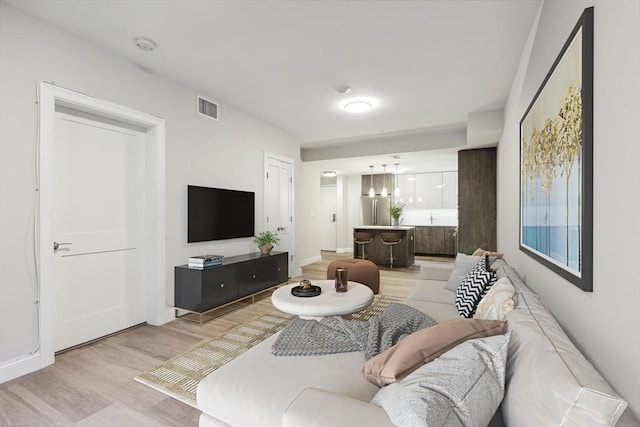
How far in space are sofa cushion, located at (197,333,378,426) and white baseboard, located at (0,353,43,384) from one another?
197cm

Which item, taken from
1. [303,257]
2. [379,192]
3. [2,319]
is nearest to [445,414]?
[2,319]

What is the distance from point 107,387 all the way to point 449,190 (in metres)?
8.42

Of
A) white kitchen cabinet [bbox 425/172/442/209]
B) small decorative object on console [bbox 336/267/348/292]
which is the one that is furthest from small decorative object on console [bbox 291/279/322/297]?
white kitchen cabinet [bbox 425/172/442/209]

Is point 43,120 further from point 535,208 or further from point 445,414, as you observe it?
point 535,208

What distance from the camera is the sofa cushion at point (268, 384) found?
3.76 feet

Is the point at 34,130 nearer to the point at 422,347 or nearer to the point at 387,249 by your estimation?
the point at 422,347

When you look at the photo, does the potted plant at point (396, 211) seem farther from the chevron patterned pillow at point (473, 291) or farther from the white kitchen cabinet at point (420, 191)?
the chevron patterned pillow at point (473, 291)

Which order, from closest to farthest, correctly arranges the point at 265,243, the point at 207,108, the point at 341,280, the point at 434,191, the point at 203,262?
1. the point at 341,280
2. the point at 203,262
3. the point at 207,108
4. the point at 265,243
5. the point at 434,191

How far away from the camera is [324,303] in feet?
8.41

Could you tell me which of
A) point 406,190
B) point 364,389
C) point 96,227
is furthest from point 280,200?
point 406,190

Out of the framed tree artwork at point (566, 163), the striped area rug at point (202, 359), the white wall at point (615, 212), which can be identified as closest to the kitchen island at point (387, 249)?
the striped area rug at point (202, 359)

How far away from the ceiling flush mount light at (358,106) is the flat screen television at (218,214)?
6.29ft

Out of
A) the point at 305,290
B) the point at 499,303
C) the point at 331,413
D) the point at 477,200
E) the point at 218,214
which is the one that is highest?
the point at 477,200

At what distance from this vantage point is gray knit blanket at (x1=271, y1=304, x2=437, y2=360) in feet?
5.16
